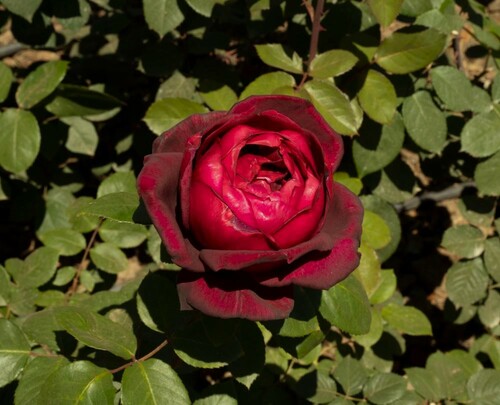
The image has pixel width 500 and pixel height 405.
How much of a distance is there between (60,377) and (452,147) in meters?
1.66

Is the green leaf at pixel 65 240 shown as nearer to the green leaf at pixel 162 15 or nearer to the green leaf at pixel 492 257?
the green leaf at pixel 162 15

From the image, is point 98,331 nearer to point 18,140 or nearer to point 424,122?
point 18,140

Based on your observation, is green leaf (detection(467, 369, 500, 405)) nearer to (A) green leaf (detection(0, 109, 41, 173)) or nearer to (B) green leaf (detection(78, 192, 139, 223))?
(B) green leaf (detection(78, 192, 139, 223))

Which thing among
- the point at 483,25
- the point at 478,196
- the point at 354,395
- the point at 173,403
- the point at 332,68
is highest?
the point at 332,68

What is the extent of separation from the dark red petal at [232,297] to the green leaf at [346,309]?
0.26 meters

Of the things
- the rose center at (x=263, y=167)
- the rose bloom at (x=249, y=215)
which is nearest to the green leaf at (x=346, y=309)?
the rose bloom at (x=249, y=215)

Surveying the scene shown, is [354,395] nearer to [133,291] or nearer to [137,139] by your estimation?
[133,291]

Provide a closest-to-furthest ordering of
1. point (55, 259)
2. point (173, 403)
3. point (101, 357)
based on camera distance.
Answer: point (173, 403) → point (101, 357) → point (55, 259)

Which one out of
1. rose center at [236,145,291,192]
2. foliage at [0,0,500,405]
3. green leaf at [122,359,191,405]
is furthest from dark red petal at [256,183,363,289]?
green leaf at [122,359,191,405]

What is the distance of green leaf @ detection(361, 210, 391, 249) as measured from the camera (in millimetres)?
1539

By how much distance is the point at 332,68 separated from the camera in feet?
4.78

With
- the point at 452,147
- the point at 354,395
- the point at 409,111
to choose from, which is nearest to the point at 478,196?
the point at 452,147

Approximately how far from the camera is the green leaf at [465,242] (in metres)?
1.99

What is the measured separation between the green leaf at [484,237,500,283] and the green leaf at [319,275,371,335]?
895 millimetres
